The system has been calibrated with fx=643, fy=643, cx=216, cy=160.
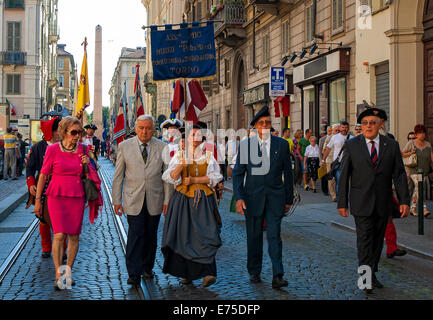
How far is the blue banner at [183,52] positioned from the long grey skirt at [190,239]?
33.2 feet

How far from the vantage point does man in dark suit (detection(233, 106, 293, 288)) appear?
6508mm

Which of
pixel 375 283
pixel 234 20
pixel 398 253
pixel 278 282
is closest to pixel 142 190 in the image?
pixel 278 282

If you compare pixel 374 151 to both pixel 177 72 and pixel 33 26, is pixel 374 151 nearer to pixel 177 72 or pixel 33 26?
pixel 177 72

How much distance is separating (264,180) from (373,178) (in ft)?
3.55

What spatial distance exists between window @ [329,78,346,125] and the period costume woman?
45.2 feet

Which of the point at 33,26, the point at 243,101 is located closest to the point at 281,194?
the point at 243,101

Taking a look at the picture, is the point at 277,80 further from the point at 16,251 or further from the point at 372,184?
the point at 372,184

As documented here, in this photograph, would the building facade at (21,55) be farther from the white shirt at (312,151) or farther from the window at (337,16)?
the white shirt at (312,151)

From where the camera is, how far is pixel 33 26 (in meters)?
54.2

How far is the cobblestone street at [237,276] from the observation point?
602 cm

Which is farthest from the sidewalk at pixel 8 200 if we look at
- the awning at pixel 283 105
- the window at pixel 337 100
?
the awning at pixel 283 105

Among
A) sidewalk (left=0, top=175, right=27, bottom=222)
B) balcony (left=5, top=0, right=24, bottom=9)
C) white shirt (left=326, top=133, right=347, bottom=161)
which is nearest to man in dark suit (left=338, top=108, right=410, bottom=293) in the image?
sidewalk (left=0, top=175, right=27, bottom=222)

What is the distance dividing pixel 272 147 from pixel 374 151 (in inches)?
40.0
